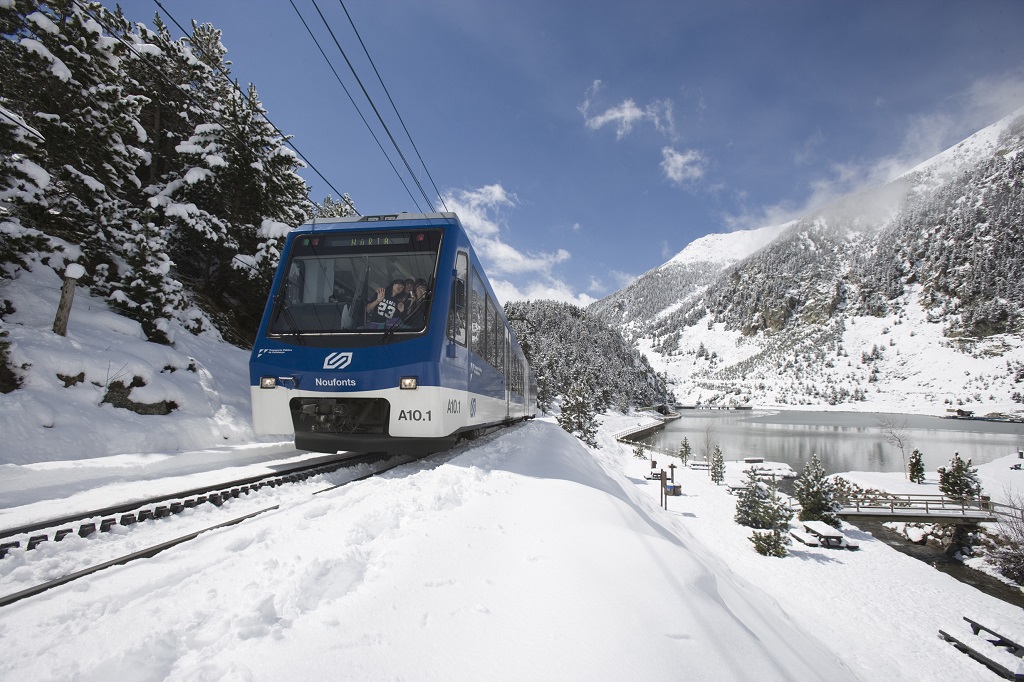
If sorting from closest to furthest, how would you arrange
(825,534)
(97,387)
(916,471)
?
(97,387), (825,534), (916,471)

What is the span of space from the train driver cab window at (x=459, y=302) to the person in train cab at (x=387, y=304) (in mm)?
780

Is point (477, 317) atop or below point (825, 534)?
atop

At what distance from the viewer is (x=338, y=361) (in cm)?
638

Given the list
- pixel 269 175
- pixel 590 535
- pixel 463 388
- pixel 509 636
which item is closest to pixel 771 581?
pixel 463 388

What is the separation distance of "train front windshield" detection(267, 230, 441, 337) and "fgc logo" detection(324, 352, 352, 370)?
15.5 inches

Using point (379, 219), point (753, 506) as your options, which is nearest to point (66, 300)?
point (379, 219)

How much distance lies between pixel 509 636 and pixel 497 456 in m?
5.81

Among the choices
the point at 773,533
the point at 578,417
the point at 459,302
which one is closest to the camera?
the point at 459,302

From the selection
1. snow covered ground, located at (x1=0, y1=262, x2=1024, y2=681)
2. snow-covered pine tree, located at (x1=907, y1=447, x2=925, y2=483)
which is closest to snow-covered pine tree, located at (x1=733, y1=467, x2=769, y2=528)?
snow covered ground, located at (x1=0, y1=262, x2=1024, y2=681)

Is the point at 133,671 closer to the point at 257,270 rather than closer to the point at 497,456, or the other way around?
the point at 497,456

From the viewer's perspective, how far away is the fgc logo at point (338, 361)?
636cm

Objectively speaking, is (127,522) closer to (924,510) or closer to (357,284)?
(357,284)

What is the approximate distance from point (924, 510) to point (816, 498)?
24.2ft

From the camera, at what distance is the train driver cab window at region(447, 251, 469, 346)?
280 inches
